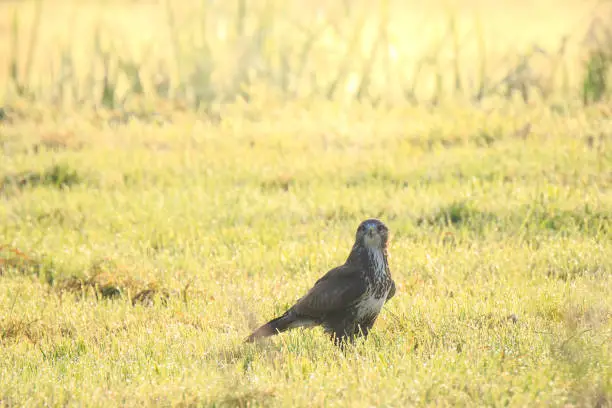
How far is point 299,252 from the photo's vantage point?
9555mm

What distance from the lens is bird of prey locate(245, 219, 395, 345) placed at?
21.3 feet

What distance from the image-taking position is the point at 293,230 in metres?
10.6

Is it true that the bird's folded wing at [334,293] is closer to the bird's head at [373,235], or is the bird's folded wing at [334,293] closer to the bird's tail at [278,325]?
the bird's tail at [278,325]

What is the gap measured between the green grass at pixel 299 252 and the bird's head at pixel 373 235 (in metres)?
0.70

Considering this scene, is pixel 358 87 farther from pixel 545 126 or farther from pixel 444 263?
pixel 444 263

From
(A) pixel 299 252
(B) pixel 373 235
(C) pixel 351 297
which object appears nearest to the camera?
(C) pixel 351 297

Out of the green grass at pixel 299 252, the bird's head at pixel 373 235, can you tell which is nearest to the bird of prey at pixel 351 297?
the bird's head at pixel 373 235

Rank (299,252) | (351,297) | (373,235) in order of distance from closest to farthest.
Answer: (351,297)
(373,235)
(299,252)

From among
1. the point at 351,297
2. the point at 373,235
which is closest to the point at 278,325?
the point at 351,297

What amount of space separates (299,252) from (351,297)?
3.12m

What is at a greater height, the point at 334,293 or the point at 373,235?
the point at 373,235

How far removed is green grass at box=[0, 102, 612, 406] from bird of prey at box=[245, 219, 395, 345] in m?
0.17

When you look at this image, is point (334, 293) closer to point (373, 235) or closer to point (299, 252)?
point (373, 235)

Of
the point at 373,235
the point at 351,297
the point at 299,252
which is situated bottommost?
the point at 299,252
